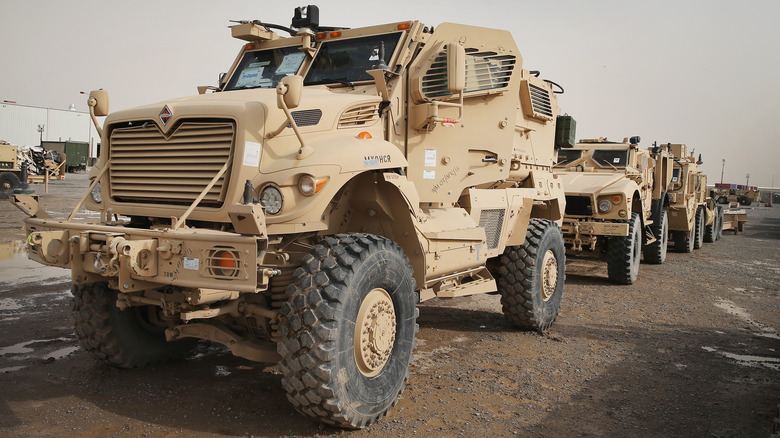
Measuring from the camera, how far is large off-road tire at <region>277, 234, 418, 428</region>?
3.76 meters

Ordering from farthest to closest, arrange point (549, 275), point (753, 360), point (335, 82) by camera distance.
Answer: point (549, 275) < point (753, 360) < point (335, 82)

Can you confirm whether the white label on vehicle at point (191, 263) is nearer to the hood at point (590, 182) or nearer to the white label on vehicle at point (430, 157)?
the white label on vehicle at point (430, 157)

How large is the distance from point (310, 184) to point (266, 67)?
8.21ft

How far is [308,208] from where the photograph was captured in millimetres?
3828

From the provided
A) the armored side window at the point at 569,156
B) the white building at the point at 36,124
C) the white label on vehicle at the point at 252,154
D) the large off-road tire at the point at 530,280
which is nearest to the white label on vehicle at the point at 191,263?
the white label on vehicle at the point at 252,154

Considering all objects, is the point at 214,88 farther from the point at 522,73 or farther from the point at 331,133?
the point at 522,73

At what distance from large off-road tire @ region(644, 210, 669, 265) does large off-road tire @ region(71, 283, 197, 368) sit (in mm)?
11127

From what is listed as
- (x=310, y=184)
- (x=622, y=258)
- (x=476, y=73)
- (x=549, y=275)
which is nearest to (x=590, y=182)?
(x=622, y=258)

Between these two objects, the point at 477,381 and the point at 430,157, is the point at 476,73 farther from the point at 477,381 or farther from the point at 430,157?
the point at 477,381

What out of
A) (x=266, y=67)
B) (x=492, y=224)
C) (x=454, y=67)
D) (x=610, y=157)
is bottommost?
(x=492, y=224)

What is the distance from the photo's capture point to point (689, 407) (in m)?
4.70

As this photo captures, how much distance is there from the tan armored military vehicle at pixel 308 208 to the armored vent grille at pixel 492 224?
22 millimetres

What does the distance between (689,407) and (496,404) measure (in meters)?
1.45

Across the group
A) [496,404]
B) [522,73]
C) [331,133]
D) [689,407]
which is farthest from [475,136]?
[689,407]
